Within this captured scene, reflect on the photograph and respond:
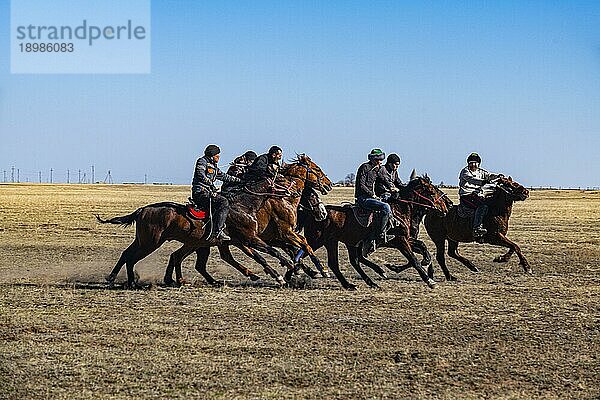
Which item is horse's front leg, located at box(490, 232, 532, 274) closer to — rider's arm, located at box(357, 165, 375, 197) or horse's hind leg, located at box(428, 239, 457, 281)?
horse's hind leg, located at box(428, 239, 457, 281)

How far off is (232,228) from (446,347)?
6236 mm

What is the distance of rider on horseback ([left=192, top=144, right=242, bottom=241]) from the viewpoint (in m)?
15.5

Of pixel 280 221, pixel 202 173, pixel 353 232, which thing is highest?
pixel 202 173

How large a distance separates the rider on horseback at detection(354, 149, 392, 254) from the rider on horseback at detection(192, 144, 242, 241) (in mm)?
2403

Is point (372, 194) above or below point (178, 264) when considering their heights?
above

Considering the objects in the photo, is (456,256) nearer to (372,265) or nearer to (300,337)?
(372,265)

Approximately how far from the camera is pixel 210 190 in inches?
613

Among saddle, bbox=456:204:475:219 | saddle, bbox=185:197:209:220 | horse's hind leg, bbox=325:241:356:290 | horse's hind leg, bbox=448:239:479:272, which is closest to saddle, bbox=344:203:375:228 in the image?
horse's hind leg, bbox=325:241:356:290

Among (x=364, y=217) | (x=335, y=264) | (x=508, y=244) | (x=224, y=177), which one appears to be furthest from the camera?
(x=508, y=244)

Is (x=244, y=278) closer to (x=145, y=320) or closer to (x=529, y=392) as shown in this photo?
(x=145, y=320)

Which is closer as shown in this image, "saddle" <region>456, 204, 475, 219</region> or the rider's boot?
the rider's boot

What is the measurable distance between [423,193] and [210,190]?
13.1ft

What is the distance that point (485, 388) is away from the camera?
28.4 ft

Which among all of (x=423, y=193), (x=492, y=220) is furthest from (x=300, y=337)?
(x=492, y=220)
